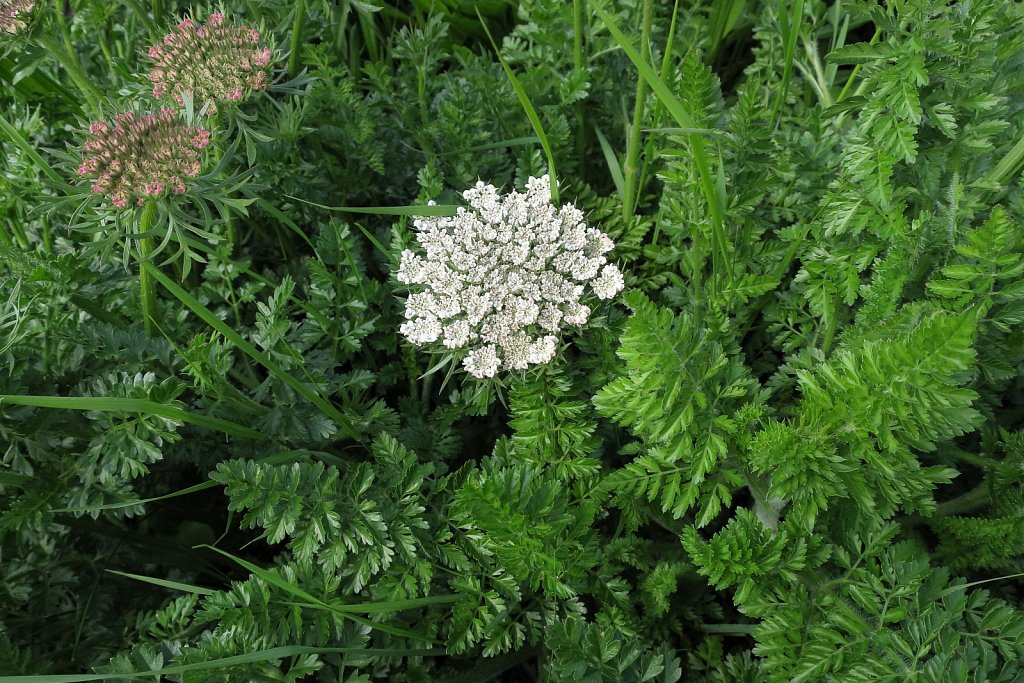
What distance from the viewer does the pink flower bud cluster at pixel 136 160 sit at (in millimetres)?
1451

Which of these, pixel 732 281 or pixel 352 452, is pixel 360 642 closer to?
pixel 352 452

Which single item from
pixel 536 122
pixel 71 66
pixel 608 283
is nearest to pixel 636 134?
pixel 536 122

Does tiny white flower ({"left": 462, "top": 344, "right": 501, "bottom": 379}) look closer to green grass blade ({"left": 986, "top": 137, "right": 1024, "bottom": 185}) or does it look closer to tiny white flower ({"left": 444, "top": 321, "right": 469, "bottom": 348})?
tiny white flower ({"left": 444, "top": 321, "right": 469, "bottom": 348})

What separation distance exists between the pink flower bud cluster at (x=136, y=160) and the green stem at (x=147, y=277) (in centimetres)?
5

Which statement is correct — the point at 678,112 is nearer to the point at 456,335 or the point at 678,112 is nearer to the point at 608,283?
the point at 608,283

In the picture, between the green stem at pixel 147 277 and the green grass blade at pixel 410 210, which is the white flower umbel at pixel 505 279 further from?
the green stem at pixel 147 277

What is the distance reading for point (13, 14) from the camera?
1.54 meters

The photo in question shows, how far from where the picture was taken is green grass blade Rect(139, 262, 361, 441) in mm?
1492

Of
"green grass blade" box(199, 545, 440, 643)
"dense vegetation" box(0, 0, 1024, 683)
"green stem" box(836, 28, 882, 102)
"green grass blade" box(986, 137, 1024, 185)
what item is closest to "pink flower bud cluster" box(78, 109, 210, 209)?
"dense vegetation" box(0, 0, 1024, 683)

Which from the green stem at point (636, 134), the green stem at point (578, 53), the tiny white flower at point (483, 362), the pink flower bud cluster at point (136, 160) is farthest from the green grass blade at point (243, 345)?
the green stem at point (578, 53)

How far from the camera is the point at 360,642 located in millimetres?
1689

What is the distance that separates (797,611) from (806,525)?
222mm

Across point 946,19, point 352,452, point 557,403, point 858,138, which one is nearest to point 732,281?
point 858,138

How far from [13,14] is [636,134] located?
4.57 ft
